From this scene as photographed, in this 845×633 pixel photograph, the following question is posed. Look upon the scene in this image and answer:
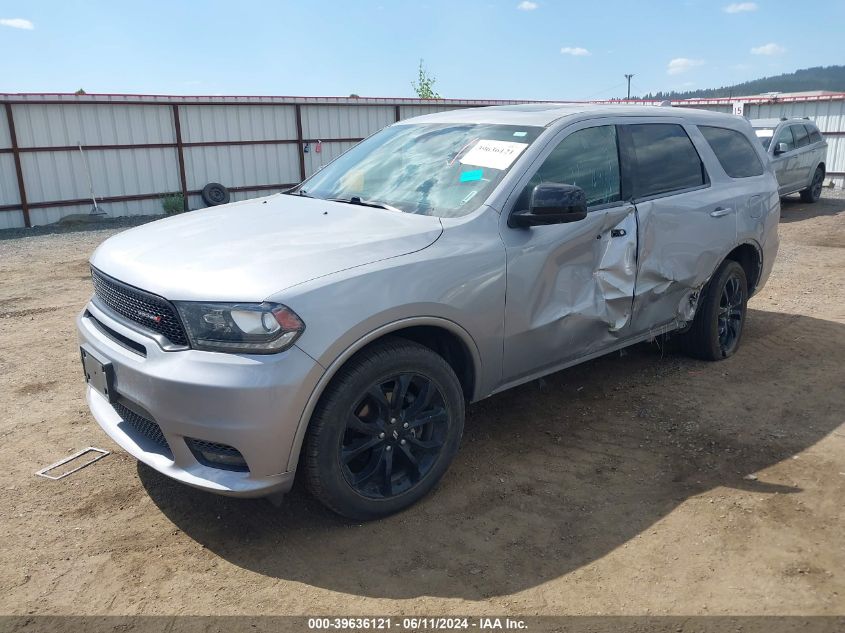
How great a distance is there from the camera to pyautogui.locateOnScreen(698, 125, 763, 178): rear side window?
201 inches

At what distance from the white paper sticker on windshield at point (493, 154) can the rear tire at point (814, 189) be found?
1427cm

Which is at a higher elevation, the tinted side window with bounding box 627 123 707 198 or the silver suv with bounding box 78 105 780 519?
the tinted side window with bounding box 627 123 707 198

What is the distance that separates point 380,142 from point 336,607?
2973mm

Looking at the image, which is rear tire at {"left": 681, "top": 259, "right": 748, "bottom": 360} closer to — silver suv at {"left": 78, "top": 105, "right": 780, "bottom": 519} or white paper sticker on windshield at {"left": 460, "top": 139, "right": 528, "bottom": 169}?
silver suv at {"left": 78, "top": 105, "right": 780, "bottom": 519}

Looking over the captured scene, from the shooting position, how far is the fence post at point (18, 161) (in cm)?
1485

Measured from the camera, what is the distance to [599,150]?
4207 mm

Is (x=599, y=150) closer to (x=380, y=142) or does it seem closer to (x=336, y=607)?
(x=380, y=142)

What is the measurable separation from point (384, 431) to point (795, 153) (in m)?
14.1

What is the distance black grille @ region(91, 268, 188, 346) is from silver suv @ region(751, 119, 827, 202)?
12801 mm

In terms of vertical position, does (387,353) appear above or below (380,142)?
below

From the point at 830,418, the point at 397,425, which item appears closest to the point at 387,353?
the point at 397,425

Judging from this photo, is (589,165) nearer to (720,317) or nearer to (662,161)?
(662,161)

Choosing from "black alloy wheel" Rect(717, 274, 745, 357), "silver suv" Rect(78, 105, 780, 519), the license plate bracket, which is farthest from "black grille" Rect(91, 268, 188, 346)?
"black alloy wheel" Rect(717, 274, 745, 357)

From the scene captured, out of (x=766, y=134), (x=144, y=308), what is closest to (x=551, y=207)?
(x=144, y=308)
